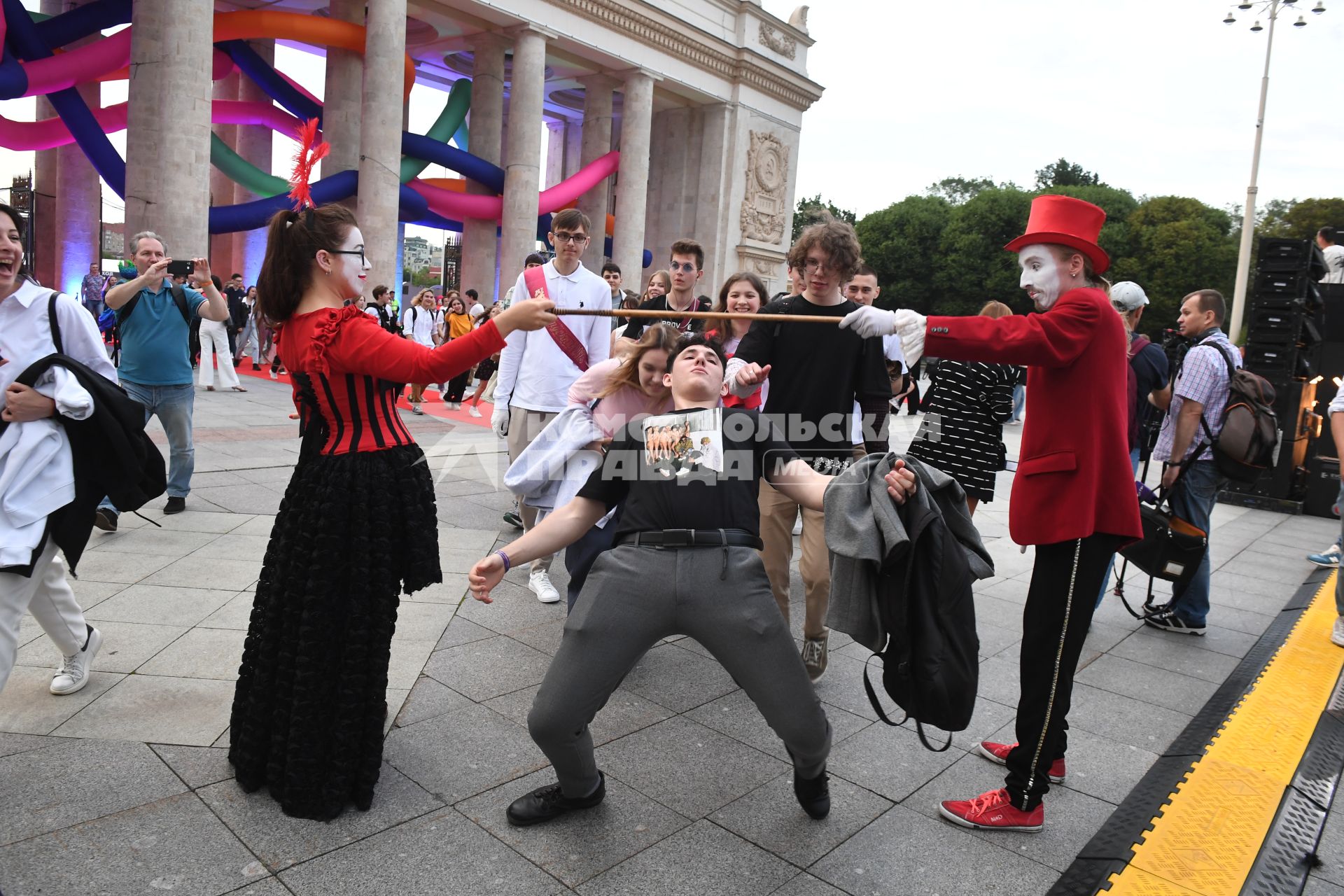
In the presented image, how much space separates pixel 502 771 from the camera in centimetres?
327

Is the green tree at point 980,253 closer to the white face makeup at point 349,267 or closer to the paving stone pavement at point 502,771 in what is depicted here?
the paving stone pavement at point 502,771

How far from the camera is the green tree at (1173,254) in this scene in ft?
159

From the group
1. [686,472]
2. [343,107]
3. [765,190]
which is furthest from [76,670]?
[765,190]

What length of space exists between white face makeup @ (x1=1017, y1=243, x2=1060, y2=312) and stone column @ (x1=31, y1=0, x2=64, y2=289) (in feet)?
86.8

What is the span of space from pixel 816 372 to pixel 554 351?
219 cm

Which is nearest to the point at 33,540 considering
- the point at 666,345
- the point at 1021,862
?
the point at 666,345

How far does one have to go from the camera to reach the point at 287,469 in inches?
341

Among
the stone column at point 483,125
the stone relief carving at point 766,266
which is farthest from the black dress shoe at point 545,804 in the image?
the stone relief carving at point 766,266

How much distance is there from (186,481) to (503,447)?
4547 millimetres

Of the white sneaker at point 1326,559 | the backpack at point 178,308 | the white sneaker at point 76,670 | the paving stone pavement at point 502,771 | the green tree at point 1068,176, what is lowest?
the paving stone pavement at point 502,771

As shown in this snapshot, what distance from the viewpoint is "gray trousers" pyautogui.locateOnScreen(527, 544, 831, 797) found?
2697 mm

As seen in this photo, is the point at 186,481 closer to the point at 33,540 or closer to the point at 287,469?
the point at 287,469

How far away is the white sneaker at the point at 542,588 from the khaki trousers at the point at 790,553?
145 cm

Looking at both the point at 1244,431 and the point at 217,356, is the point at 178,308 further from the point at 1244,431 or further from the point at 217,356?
the point at 217,356
